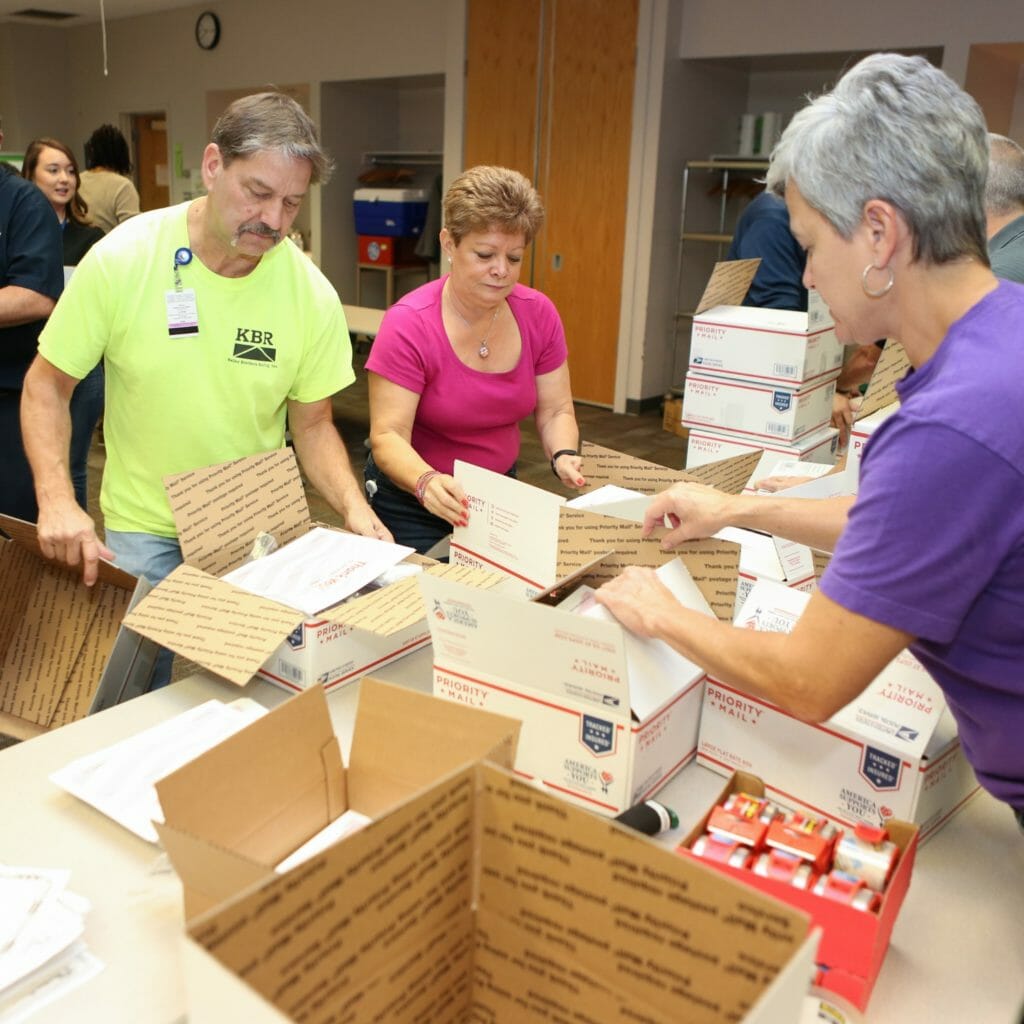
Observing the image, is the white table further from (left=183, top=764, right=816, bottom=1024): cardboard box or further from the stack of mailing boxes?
the stack of mailing boxes

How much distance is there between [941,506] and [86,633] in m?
1.35

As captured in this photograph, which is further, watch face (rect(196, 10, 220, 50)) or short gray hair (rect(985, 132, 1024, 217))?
watch face (rect(196, 10, 220, 50))

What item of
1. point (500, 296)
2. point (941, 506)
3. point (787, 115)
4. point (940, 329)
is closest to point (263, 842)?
point (941, 506)

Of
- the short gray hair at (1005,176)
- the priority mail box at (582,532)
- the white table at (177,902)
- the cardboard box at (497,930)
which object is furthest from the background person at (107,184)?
the cardboard box at (497,930)

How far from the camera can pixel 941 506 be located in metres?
0.82

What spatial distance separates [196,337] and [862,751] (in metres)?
1.27

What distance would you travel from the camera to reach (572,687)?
111cm

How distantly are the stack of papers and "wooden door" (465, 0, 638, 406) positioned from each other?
591cm

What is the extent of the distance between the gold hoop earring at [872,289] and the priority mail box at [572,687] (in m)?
0.44

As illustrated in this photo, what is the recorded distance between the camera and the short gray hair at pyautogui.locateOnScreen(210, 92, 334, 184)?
63.0 inches

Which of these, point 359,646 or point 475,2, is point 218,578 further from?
point 475,2

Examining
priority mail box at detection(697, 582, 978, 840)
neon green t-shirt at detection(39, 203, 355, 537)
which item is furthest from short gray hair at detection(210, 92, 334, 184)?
priority mail box at detection(697, 582, 978, 840)

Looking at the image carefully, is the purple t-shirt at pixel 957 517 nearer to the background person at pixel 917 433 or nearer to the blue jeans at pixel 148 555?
the background person at pixel 917 433

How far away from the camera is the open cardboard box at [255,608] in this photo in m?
1.35
